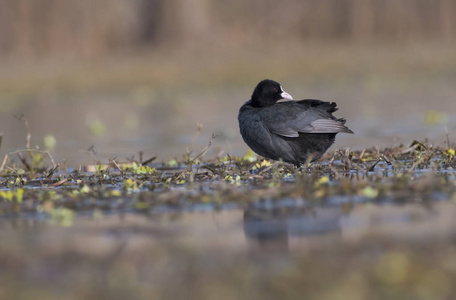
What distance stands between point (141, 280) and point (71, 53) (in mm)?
41763

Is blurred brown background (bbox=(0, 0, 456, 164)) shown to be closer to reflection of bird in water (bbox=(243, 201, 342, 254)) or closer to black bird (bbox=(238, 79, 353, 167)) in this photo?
black bird (bbox=(238, 79, 353, 167))

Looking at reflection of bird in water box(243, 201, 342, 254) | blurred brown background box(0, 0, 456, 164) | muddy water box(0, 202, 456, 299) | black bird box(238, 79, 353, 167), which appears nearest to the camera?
muddy water box(0, 202, 456, 299)

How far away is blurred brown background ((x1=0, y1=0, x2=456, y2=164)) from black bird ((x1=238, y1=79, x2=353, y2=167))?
4.61 meters

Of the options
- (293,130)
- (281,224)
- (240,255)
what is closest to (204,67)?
(293,130)

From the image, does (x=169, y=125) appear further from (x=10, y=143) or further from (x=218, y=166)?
(x=218, y=166)

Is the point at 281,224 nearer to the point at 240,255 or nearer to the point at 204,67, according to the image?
the point at 240,255

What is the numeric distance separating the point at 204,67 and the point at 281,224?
110 ft

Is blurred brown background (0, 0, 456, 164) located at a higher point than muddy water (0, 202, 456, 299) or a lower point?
higher

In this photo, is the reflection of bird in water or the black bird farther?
the black bird

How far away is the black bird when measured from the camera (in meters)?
10.8

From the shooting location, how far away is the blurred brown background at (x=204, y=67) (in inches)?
805

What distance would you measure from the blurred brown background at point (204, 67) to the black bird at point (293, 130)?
4.61m

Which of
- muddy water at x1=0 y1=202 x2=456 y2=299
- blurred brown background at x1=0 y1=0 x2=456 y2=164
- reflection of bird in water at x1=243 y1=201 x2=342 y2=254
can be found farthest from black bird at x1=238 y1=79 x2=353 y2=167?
blurred brown background at x1=0 y1=0 x2=456 y2=164

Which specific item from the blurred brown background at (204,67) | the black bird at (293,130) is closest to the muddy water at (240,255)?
the black bird at (293,130)
